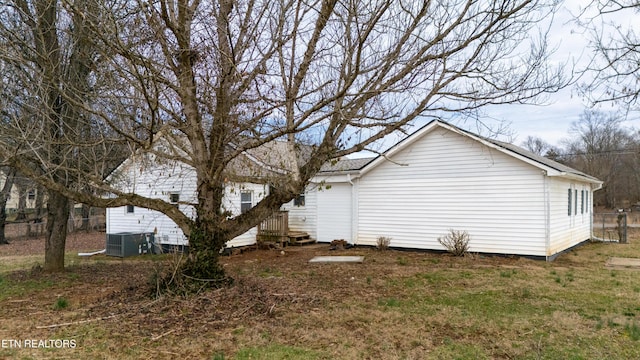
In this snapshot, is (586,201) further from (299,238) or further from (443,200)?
(299,238)

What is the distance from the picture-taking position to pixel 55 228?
32.7ft

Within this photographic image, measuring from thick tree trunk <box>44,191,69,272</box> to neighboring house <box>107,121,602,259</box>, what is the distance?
7.45 ft

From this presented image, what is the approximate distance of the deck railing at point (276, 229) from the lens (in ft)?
50.7

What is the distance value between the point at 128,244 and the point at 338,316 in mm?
11064

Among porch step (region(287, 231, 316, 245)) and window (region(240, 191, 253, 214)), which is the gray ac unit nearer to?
window (region(240, 191, 253, 214))

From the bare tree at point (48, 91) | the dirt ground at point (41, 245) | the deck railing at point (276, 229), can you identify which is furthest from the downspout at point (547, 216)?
the dirt ground at point (41, 245)

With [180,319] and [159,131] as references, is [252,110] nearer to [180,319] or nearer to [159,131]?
[159,131]

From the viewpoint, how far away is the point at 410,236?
14.2m

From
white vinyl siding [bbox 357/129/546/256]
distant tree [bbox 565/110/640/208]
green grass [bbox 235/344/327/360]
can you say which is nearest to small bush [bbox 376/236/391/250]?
white vinyl siding [bbox 357/129/546/256]

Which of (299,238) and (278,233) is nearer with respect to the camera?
(278,233)

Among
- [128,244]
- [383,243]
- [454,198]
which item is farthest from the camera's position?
[128,244]

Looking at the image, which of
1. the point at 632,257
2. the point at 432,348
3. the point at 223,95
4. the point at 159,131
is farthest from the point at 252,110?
the point at 632,257

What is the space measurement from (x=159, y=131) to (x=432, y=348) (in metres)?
4.98

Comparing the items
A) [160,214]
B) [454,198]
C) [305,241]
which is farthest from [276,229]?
[454,198]
